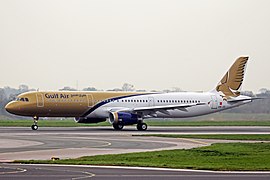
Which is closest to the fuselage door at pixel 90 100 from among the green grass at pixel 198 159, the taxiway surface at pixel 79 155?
the taxiway surface at pixel 79 155

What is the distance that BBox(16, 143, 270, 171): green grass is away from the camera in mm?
28875

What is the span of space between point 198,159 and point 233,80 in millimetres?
47036

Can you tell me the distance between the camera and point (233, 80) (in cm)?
7888

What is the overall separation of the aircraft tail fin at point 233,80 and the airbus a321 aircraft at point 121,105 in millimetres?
108

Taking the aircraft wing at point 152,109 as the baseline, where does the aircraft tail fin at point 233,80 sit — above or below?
above

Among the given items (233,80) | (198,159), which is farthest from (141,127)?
(198,159)

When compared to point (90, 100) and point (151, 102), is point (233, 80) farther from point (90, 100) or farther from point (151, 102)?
point (90, 100)

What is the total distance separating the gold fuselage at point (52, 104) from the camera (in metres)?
67.4

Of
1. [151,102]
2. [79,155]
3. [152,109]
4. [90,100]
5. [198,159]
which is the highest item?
[90,100]

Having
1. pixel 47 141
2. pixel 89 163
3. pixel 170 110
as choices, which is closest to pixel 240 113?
pixel 170 110

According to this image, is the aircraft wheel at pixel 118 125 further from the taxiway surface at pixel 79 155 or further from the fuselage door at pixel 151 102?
the taxiway surface at pixel 79 155

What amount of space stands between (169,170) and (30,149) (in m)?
13.6

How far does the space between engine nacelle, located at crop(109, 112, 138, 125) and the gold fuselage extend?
2.65 m

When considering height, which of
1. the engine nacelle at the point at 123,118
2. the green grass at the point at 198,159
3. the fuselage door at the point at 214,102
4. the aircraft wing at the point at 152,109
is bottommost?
the green grass at the point at 198,159
